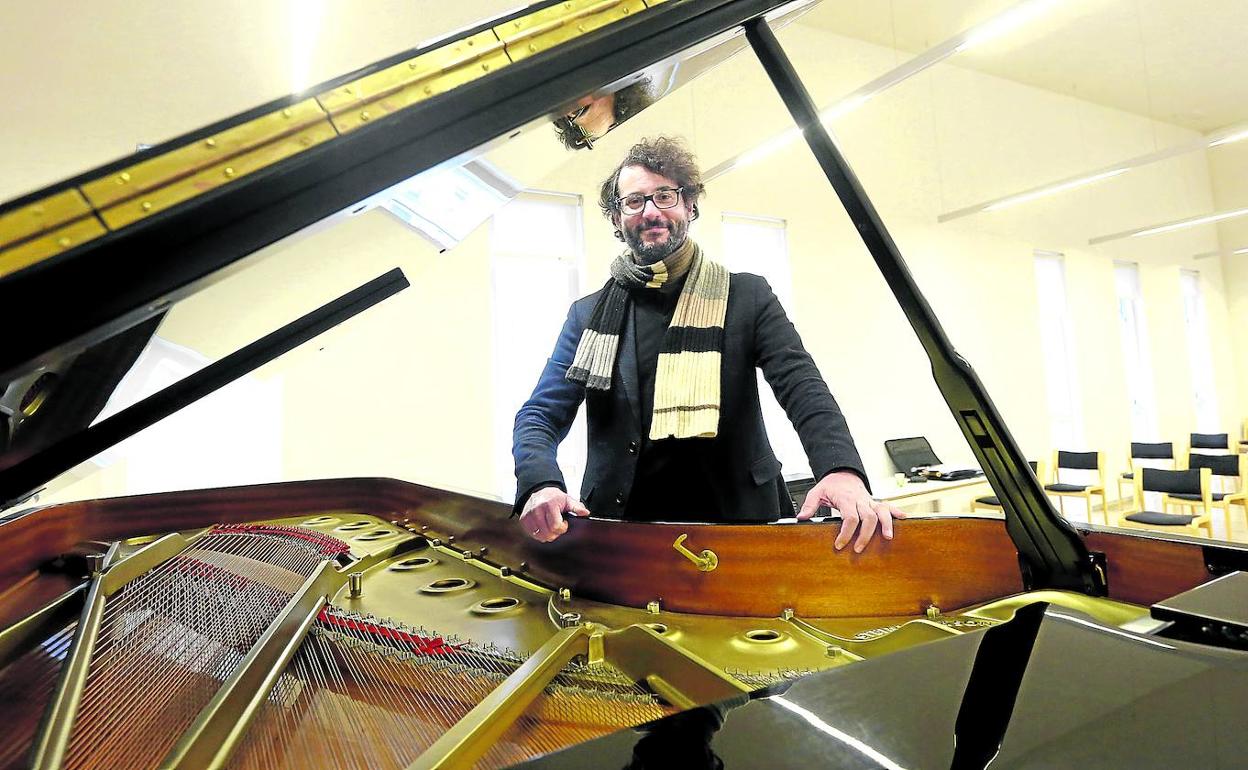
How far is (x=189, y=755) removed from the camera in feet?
2.26

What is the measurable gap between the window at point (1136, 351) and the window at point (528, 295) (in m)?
8.10

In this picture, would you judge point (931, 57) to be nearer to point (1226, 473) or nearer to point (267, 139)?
point (1226, 473)

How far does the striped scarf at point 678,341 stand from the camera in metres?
1.55

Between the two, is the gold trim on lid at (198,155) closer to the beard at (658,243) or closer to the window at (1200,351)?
the beard at (658,243)

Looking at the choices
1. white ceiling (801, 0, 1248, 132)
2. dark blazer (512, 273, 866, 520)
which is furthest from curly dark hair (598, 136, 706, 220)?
white ceiling (801, 0, 1248, 132)

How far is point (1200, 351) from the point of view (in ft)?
32.9

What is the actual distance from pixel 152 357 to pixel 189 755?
0.69m

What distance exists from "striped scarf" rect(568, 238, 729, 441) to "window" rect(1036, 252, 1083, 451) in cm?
778

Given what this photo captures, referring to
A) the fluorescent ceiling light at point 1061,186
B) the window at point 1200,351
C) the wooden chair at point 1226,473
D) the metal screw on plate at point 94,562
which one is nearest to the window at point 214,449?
the metal screw on plate at point 94,562

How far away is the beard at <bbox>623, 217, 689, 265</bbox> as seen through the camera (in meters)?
1.69

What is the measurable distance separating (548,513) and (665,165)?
37.7 inches

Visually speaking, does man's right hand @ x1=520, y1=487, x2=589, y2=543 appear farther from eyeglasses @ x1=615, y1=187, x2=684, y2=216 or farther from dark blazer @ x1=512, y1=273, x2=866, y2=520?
eyeglasses @ x1=615, y1=187, x2=684, y2=216

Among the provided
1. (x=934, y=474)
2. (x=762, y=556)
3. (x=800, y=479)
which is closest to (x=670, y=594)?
(x=762, y=556)

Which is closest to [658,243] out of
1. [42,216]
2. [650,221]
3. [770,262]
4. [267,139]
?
[650,221]
